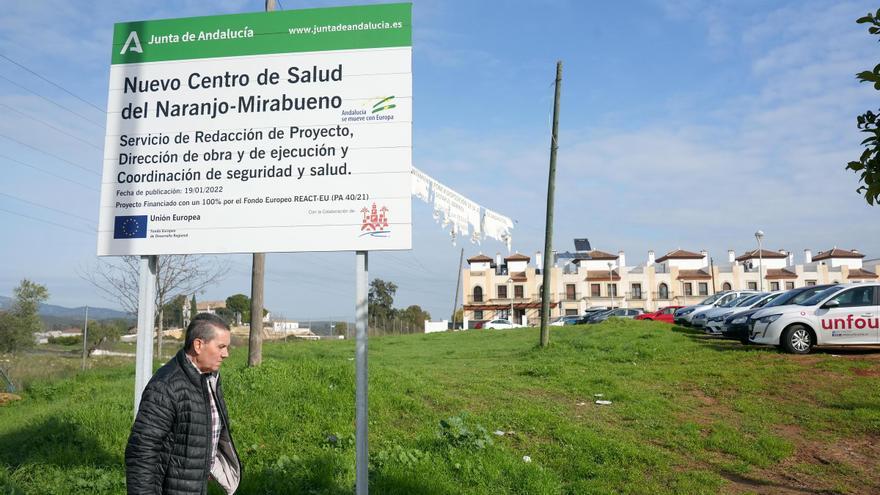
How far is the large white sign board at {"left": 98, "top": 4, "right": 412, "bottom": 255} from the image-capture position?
481 centimetres

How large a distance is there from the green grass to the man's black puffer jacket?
2.41 m

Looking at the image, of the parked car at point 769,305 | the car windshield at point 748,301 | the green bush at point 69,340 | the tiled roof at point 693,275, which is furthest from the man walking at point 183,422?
the tiled roof at point 693,275

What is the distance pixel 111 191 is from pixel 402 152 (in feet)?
7.65

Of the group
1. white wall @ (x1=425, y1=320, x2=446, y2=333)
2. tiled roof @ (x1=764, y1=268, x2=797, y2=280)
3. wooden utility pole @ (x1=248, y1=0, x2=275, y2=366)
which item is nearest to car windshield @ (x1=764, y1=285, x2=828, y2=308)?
wooden utility pole @ (x1=248, y1=0, x2=275, y2=366)

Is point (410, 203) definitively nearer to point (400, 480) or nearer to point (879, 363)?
point (400, 480)

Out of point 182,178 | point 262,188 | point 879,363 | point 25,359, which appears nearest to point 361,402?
point 262,188

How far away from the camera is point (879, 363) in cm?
1180

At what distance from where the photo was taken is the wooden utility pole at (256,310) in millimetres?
11688

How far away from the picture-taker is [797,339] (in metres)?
14.1

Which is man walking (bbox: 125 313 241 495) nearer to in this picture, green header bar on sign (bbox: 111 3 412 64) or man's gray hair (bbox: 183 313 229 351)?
man's gray hair (bbox: 183 313 229 351)

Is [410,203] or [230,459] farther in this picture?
[410,203]

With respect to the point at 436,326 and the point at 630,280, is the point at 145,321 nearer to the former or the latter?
the point at 436,326

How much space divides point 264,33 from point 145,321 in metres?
2.41

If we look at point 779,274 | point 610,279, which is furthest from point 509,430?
point 779,274
